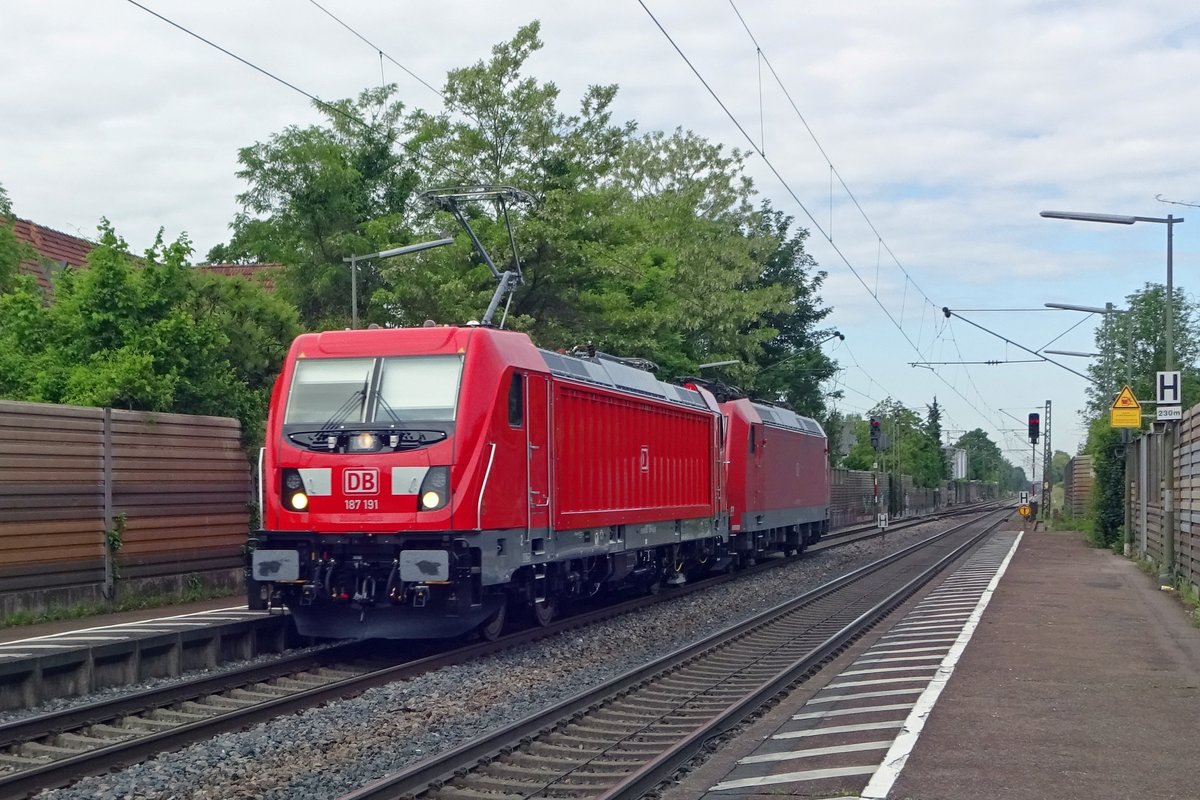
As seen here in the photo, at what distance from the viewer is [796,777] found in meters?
7.64

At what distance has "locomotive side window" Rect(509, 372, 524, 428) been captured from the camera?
13716 mm

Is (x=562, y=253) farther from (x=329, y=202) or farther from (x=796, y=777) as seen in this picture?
(x=796, y=777)

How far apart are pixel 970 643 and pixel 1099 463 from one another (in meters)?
24.2

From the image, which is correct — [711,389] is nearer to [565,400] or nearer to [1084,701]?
[565,400]

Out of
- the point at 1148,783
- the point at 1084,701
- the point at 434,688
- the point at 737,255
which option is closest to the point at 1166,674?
the point at 1084,701

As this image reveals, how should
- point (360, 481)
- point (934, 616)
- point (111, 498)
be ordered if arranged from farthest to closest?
point (934, 616)
point (111, 498)
point (360, 481)

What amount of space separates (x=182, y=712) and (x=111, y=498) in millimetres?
6363

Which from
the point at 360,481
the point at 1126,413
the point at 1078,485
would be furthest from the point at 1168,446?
the point at 1078,485

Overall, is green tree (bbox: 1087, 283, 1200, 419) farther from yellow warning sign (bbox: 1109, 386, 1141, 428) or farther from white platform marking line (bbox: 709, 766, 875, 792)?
white platform marking line (bbox: 709, 766, 875, 792)

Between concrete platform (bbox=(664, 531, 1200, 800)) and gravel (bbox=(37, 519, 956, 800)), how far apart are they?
7.08 ft

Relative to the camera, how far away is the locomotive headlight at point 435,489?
41.7 ft

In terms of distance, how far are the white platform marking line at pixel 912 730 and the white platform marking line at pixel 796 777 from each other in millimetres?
133

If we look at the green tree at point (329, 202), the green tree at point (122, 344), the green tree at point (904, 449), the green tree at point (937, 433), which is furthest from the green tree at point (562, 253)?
the green tree at point (937, 433)

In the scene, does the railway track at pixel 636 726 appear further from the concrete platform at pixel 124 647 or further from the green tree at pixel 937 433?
the green tree at pixel 937 433
